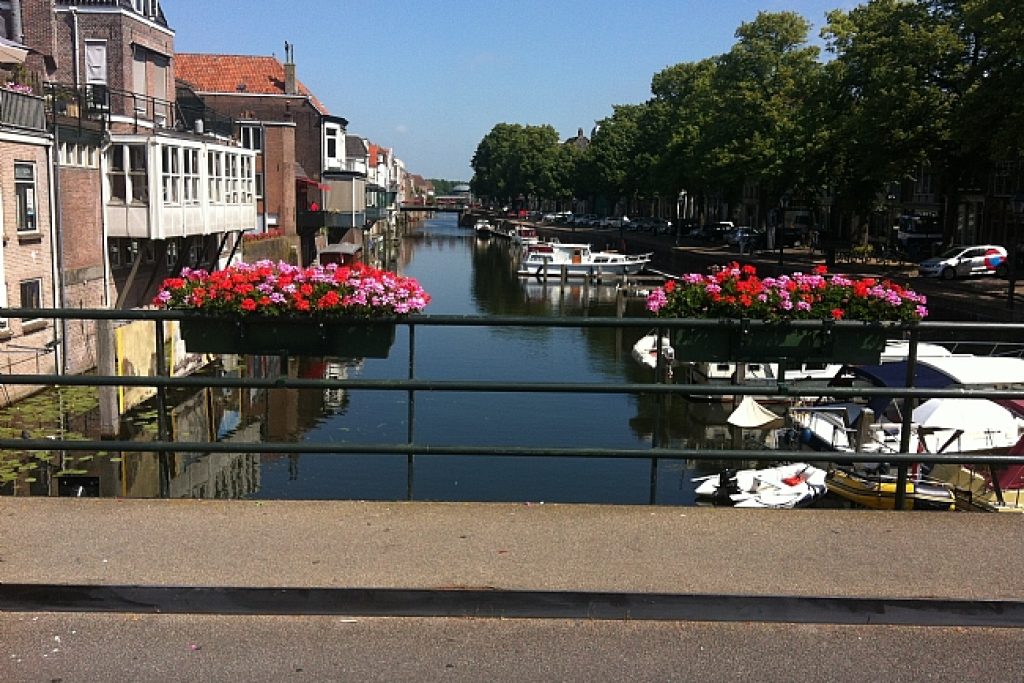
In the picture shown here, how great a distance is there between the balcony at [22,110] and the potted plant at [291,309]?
19.5 metres

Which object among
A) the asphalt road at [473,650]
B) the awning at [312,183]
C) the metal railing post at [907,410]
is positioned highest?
the awning at [312,183]

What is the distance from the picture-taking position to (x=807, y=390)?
21.6ft

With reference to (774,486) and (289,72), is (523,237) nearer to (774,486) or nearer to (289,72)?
(289,72)

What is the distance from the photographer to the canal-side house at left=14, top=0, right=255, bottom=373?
90.7 ft

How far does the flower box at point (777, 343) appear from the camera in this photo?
263 inches

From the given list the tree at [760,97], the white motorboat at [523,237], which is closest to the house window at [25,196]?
the tree at [760,97]

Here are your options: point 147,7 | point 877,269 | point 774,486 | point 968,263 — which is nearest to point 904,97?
point 968,263

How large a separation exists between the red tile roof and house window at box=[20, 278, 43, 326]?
5105cm

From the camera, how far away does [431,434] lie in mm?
22984

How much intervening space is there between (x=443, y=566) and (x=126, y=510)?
2.13 meters

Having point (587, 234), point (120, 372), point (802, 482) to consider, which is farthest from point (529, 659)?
point (587, 234)

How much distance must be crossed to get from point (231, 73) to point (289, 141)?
1335cm

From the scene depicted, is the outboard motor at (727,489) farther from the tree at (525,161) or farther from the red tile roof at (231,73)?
the tree at (525,161)

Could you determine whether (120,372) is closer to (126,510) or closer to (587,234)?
(126,510)
